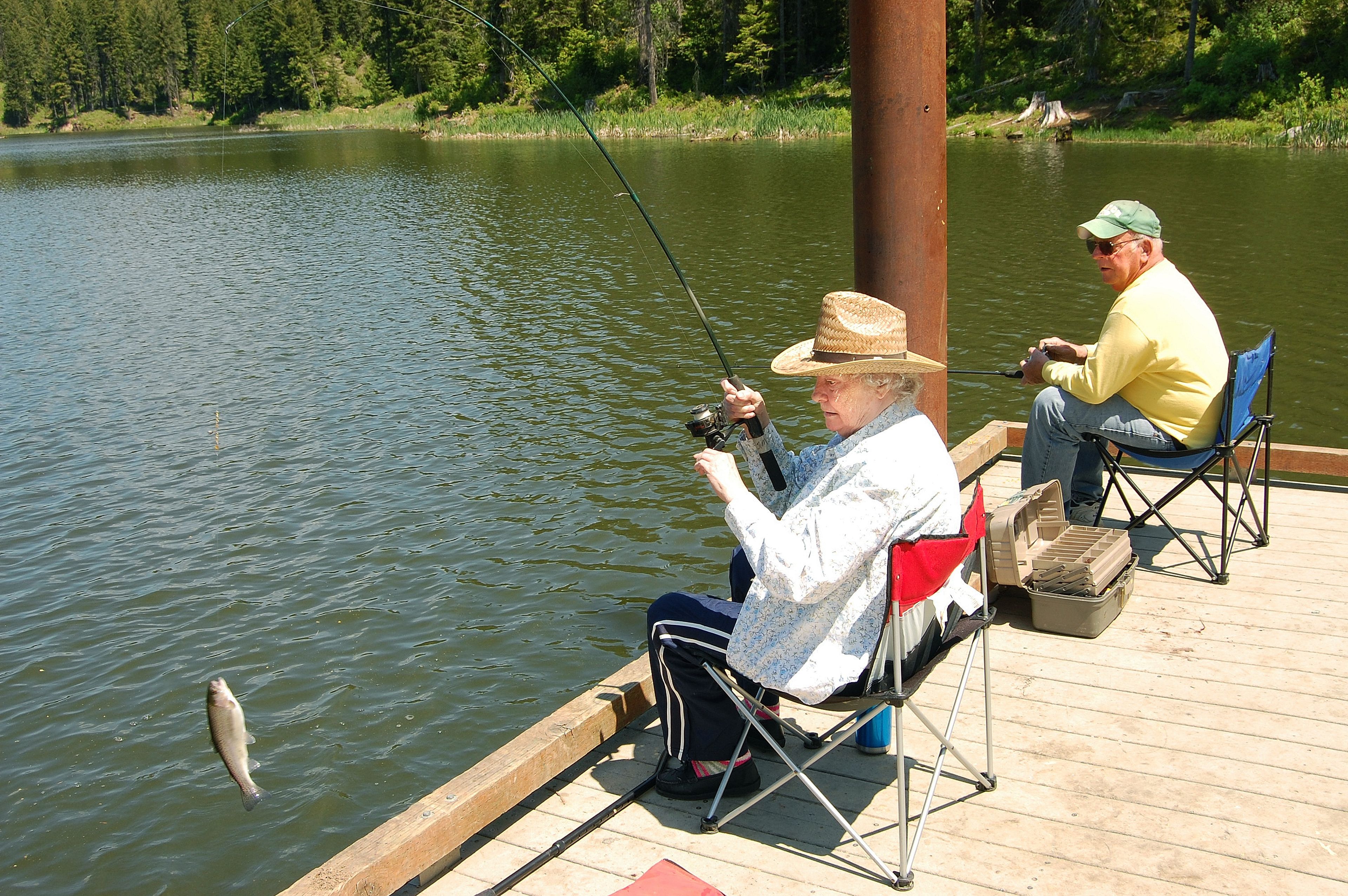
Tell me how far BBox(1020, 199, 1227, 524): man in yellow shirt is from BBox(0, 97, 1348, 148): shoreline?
24581mm

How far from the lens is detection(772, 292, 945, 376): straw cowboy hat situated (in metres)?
2.77

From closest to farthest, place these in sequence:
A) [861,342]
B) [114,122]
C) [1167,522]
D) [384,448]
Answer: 1. [861,342]
2. [1167,522]
3. [384,448]
4. [114,122]

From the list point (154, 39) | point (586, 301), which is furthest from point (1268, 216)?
point (154, 39)

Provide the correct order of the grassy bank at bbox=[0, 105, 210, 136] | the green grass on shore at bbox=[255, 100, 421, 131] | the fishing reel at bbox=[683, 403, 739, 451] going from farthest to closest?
1. the grassy bank at bbox=[0, 105, 210, 136]
2. the green grass on shore at bbox=[255, 100, 421, 131]
3. the fishing reel at bbox=[683, 403, 739, 451]

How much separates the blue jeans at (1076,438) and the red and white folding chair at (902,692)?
65.4 inches

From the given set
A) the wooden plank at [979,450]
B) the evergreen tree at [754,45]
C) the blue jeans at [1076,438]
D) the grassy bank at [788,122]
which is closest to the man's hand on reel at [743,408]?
the blue jeans at [1076,438]

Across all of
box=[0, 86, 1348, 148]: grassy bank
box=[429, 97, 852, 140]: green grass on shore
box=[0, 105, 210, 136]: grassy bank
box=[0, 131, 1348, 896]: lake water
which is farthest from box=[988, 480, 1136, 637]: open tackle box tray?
box=[0, 105, 210, 136]: grassy bank

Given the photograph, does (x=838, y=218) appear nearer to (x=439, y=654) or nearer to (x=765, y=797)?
(x=439, y=654)

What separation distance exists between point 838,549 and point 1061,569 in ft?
5.68

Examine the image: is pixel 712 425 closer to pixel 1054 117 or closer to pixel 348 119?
pixel 1054 117

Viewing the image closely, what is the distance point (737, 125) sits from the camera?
40188mm

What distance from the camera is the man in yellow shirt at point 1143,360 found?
433cm

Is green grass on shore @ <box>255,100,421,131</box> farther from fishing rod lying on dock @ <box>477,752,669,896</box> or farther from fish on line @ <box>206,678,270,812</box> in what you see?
fishing rod lying on dock @ <box>477,752,669,896</box>

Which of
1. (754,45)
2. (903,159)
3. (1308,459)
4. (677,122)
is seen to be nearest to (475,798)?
(903,159)
